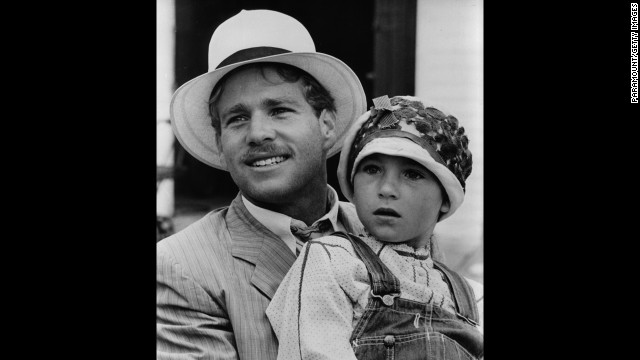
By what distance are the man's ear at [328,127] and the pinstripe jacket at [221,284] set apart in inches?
11.2

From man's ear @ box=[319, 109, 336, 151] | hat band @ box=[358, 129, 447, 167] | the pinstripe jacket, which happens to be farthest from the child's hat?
the pinstripe jacket

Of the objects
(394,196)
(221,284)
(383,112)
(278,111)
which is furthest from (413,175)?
(221,284)

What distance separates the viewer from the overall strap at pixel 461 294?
427cm

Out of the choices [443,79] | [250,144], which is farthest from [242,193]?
[443,79]

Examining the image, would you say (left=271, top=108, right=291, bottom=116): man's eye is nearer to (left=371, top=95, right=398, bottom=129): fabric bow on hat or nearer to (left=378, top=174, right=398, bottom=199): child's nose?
(left=371, top=95, right=398, bottom=129): fabric bow on hat

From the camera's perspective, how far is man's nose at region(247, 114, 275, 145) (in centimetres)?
420

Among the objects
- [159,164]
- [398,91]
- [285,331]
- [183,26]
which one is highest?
[183,26]

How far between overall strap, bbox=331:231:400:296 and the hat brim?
47 centimetres

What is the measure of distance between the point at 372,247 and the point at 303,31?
1019 mm

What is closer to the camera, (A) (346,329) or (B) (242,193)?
(A) (346,329)

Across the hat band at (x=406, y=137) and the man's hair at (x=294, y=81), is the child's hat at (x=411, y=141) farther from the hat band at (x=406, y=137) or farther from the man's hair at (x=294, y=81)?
the man's hair at (x=294, y=81)

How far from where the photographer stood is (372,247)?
13.8 feet

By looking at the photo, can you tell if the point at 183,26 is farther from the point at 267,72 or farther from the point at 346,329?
the point at 346,329

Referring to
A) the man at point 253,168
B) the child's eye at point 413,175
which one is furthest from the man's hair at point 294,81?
the child's eye at point 413,175
